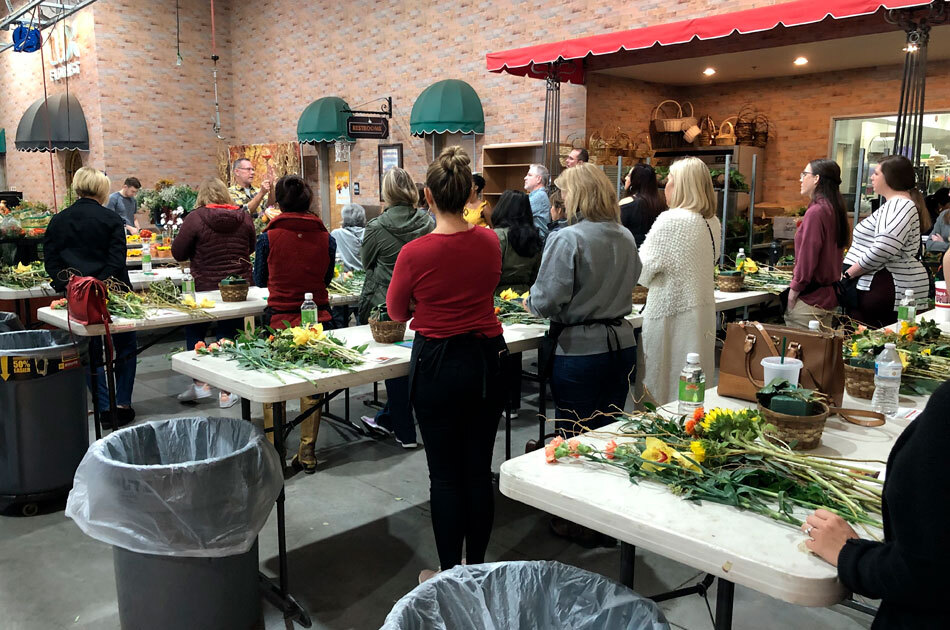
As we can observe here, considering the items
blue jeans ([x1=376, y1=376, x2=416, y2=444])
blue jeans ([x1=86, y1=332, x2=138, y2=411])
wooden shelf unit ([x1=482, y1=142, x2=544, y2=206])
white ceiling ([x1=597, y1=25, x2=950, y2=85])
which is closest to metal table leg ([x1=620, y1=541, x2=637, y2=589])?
blue jeans ([x1=376, y1=376, x2=416, y2=444])

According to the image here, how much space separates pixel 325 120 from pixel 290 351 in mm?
10811

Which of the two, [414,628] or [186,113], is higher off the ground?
[186,113]

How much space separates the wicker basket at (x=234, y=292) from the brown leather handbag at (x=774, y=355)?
11.4ft

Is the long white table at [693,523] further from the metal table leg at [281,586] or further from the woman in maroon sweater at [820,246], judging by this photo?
the woman in maroon sweater at [820,246]

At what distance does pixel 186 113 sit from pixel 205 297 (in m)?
12.8

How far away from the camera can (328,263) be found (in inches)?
174

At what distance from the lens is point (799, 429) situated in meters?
2.05

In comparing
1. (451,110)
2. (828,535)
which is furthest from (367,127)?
(828,535)

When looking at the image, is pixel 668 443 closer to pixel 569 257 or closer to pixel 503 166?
pixel 569 257

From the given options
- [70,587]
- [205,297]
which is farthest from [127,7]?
[70,587]

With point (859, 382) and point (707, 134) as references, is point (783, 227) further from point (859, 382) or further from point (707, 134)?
point (859, 382)

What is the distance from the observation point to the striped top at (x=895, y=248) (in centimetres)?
453

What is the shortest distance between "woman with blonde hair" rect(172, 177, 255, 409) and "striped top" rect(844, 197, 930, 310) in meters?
4.19

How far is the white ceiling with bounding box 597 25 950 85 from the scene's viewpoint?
7.94m
